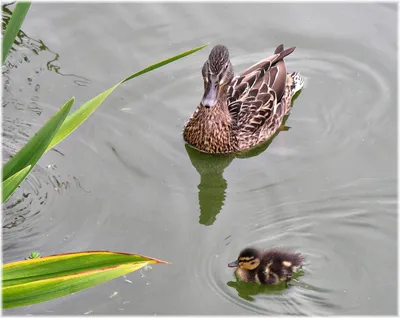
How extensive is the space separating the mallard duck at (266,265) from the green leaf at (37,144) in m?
1.58

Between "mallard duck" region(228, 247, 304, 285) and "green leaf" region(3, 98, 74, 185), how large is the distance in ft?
5.19

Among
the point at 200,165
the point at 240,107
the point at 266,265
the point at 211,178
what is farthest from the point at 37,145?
the point at 240,107

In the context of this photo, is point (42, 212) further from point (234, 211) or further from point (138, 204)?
point (234, 211)

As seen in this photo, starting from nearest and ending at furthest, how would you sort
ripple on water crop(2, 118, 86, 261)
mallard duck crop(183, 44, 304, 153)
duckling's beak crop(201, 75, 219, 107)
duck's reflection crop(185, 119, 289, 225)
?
ripple on water crop(2, 118, 86, 261) → duck's reflection crop(185, 119, 289, 225) → duckling's beak crop(201, 75, 219, 107) → mallard duck crop(183, 44, 304, 153)

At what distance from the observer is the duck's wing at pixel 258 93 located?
18.3ft

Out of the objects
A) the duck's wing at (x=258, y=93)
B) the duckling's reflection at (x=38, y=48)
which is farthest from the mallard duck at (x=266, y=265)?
the duckling's reflection at (x=38, y=48)

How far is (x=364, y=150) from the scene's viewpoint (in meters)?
5.43

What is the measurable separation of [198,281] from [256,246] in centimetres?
47

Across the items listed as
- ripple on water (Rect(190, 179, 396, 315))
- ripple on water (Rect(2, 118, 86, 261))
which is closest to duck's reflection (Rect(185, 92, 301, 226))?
ripple on water (Rect(190, 179, 396, 315))

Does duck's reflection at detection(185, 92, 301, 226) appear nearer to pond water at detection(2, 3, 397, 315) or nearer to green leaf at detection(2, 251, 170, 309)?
pond water at detection(2, 3, 397, 315)

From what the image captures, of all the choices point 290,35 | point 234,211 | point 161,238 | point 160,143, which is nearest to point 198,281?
point 161,238

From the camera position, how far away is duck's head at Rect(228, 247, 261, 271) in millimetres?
4176

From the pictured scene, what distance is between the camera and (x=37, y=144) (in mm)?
3033

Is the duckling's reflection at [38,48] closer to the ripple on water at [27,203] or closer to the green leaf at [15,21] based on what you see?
the ripple on water at [27,203]
